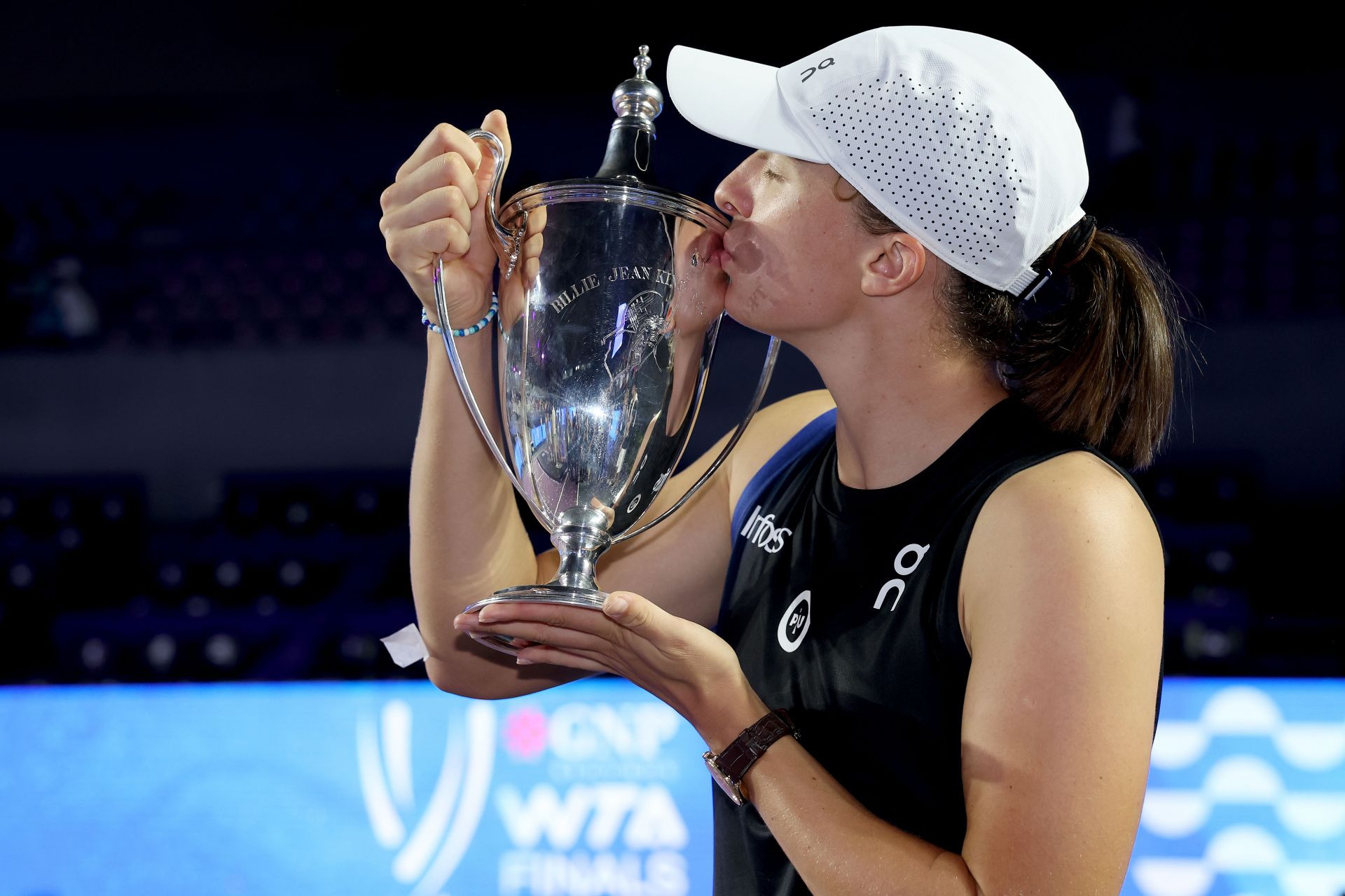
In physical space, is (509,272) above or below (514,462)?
above

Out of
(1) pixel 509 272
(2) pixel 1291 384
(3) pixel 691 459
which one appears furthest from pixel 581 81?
(1) pixel 509 272

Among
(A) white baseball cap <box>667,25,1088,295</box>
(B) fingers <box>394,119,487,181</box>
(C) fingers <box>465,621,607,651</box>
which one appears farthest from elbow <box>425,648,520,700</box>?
(A) white baseball cap <box>667,25,1088,295</box>

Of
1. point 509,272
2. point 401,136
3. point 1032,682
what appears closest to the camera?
point 1032,682

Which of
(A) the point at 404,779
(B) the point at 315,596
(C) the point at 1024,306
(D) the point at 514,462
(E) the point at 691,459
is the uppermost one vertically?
(C) the point at 1024,306

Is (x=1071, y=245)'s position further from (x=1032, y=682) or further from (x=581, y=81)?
(x=581, y=81)

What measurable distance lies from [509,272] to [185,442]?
3020mm

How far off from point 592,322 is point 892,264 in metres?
0.24

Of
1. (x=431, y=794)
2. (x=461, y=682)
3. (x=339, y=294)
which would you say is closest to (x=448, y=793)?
(x=431, y=794)

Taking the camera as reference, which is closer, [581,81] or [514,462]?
[514,462]

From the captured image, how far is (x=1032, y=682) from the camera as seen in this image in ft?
2.35

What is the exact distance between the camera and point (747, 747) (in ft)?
2.61

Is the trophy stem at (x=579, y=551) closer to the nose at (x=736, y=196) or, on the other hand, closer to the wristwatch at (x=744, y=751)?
the wristwatch at (x=744, y=751)

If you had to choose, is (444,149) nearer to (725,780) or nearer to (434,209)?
(434,209)

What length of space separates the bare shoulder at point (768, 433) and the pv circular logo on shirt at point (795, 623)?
20cm
